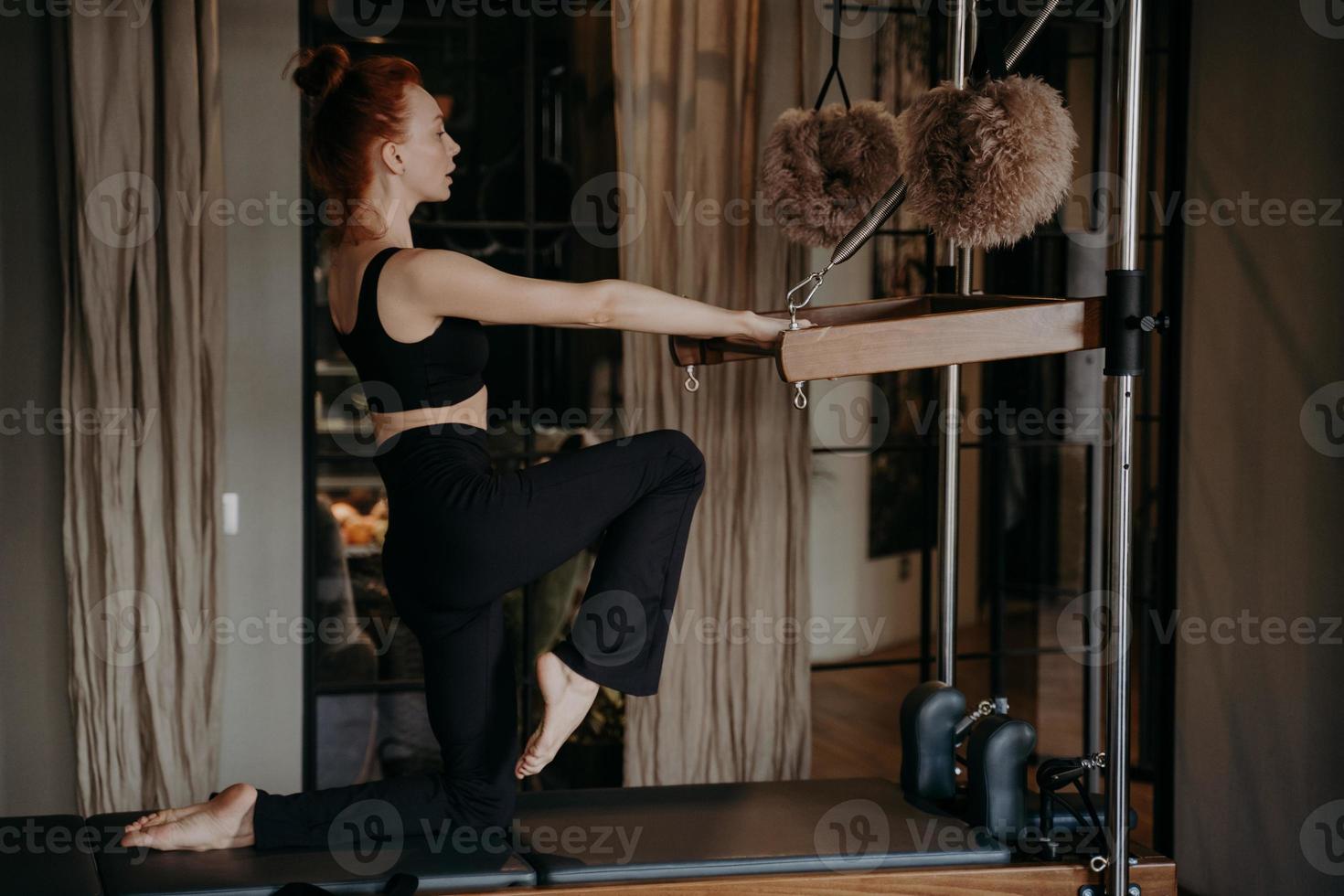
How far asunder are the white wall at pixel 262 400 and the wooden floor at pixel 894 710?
183 centimetres

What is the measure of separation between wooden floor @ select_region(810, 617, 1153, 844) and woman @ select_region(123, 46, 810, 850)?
6.33 ft

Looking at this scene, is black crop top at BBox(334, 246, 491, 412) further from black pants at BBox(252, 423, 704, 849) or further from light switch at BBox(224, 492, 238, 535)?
light switch at BBox(224, 492, 238, 535)

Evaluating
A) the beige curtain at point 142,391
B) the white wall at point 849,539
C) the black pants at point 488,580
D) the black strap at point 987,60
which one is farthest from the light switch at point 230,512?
the black strap at point 987,60

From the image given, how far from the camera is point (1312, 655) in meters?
3.18

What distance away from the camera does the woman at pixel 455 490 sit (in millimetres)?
2234

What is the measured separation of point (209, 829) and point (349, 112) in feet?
4.32

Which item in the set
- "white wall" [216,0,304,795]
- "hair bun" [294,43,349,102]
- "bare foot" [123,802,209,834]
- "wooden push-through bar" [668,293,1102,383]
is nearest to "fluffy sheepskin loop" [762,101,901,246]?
"wooden push-through bar" [668,293,1102,383]

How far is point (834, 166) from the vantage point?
2.90 metres

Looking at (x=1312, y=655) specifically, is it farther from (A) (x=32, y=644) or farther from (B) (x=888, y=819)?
(A) (x=32, y=644)

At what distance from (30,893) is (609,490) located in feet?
3.78

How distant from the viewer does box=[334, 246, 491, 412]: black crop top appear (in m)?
2.27

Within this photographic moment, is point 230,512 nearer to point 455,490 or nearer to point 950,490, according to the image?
point 455,490

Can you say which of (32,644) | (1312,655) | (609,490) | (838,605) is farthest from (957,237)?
(838,605)

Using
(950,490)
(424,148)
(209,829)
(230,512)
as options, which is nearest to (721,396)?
(950,490)
